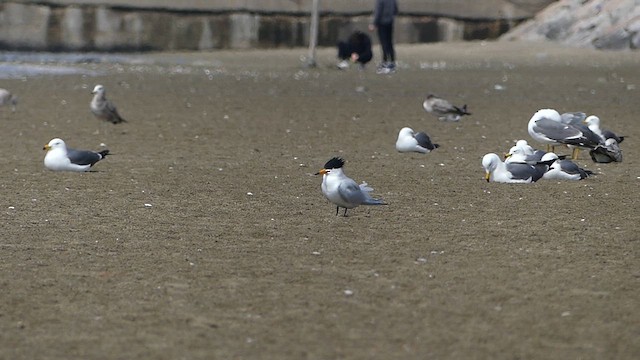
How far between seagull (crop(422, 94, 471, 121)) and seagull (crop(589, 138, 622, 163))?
385cm

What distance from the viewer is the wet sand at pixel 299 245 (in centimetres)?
637

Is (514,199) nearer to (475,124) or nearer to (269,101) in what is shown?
(475,124)

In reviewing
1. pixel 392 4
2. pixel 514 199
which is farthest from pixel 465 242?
pixel 392 4

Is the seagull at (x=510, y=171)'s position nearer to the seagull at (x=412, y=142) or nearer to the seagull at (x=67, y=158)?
the seagull at (x=412, y=142)

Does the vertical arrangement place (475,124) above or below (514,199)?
below

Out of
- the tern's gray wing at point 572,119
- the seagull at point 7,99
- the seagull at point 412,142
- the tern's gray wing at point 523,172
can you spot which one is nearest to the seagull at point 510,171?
the tern's gray wing at point 523,172

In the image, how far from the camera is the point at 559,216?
995 cm

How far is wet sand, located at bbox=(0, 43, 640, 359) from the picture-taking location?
6.37 metres

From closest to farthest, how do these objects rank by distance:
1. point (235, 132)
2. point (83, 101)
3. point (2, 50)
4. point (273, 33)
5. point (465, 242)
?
point (465, 242), point (235, 132), point (83, 101), point (2, 50), point (273, 33)

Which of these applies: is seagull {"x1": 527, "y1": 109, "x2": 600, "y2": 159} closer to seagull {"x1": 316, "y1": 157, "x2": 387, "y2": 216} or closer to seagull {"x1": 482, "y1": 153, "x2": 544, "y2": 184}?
seagull {"x1": 482, "y1": 153, "x2": 544, "y2": 184}

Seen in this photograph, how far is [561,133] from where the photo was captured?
12898 millimetres

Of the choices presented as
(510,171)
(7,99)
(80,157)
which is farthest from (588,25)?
(80,157)

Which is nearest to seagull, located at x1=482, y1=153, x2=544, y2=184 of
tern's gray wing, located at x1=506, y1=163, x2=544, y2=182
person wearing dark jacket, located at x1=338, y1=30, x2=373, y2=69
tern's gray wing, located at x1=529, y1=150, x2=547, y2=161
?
tern's gray wing, located at x1=506, y1=163, x2=544, y2=182

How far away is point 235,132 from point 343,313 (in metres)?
9.10
